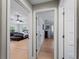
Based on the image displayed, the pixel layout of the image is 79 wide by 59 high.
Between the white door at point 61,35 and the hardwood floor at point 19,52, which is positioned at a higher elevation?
A: the white door at point 61,35

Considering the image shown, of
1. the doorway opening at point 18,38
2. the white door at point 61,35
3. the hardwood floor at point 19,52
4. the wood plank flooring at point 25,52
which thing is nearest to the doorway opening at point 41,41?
the wood plank flooring at point 25,52

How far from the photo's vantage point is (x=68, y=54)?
3350 mm

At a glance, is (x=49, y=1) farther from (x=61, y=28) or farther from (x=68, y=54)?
(x=68, y=54)

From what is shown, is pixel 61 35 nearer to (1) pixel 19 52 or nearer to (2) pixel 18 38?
(1) pixel 19 52

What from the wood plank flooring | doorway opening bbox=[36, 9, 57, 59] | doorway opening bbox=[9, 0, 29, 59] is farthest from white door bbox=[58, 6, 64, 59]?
doorway opening bbox=[9, 0, 29, 59]

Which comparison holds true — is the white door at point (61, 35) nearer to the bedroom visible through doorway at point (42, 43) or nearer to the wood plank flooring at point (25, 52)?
the bedroom visible through doorway at point (42, 43)

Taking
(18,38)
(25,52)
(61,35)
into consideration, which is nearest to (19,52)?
(25,52)

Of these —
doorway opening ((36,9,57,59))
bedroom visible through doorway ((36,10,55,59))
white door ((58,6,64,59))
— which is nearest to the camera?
white door ((58,6,64,59))

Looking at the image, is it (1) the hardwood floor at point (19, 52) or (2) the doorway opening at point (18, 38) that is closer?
(2) the doorway opening at point (18, 38)

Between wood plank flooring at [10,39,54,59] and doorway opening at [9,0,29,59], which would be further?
wood plank flooring at [10,39,54,59]

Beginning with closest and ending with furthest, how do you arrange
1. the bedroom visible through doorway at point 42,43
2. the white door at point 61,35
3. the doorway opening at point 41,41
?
the white door at point 61,35, the doorway opening at point 41,41, the bedroom visible through doorway at point 42,43

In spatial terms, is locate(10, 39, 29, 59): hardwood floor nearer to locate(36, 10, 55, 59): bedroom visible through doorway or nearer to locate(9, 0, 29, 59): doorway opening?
locate(9, 0, 29, 59): doorway opening

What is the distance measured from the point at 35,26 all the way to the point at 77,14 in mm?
2932

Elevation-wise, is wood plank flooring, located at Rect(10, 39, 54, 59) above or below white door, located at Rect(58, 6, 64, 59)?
below
